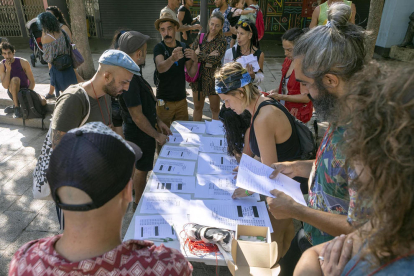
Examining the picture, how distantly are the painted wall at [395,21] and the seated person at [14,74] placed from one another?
9162mm

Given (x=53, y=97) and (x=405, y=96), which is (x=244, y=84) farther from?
(x=53, y=97)

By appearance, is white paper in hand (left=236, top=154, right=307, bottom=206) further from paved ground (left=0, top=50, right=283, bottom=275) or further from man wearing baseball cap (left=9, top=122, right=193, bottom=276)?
paved ground (left=0, top=50, right=283, bottom=275)

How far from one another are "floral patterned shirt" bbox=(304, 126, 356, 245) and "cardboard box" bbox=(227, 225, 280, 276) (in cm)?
27

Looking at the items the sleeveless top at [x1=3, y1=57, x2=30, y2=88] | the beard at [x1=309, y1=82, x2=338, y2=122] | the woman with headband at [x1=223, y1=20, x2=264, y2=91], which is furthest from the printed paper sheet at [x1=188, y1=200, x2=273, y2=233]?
the sleeveless top at [x1=3, y1=57, x2=30, y2=88]

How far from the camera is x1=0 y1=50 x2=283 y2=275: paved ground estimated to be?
271 cm

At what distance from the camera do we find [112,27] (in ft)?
35.6

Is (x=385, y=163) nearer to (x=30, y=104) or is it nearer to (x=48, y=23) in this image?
(x=48, y=23)

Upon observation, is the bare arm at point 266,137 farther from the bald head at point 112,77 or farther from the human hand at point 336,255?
the bald head at point 112,77

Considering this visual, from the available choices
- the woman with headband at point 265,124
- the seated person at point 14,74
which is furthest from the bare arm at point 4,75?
the woman with headband at point 265,124

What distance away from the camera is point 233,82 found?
2041 millimetres

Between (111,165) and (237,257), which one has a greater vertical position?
(111,165)

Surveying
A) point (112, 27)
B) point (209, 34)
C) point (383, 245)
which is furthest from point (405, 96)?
point (112, 27)

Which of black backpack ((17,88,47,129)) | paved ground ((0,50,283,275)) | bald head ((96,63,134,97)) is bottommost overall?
paved ground ((0,50,283,275))

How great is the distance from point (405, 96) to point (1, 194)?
3996 mm
